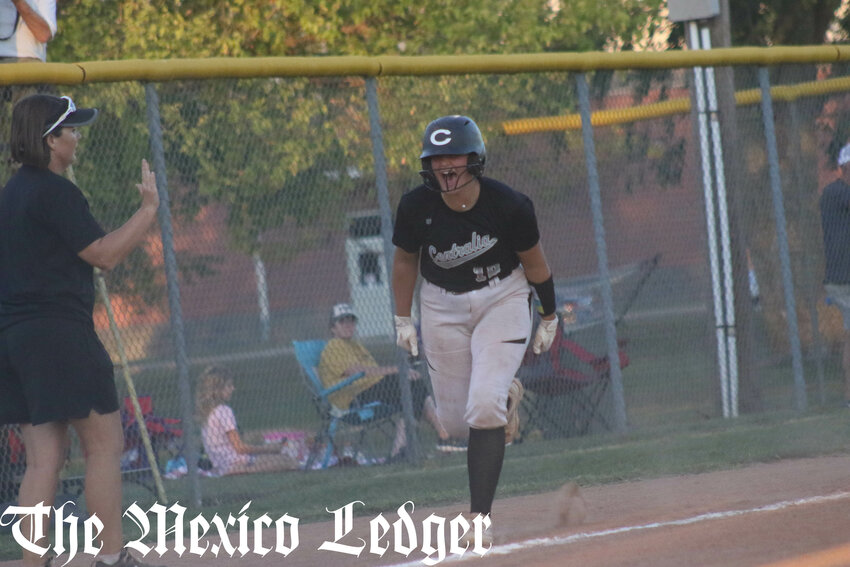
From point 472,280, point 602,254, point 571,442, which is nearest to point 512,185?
point 602,254

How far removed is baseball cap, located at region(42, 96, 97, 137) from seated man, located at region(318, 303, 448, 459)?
3.10 metres

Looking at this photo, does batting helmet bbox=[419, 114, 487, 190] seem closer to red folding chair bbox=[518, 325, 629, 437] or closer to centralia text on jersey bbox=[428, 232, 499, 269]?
centralia text on jersey bbox=[428, 232, 499, 269]

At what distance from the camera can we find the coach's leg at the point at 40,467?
186 inches

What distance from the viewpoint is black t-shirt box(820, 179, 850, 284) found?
9.83 meters

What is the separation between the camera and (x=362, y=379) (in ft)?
26.3

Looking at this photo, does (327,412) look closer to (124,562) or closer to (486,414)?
(486,414)

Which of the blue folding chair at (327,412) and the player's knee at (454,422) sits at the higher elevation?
the player's knee at (454,422)

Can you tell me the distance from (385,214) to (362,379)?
3.63ft

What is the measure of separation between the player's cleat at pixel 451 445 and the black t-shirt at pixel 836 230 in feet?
12.0

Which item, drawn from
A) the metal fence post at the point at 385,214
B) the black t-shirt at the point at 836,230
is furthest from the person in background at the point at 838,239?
the metal fence post at the point at 385,214

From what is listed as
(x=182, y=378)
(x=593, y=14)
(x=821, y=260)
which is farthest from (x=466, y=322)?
(x=593, y=14)

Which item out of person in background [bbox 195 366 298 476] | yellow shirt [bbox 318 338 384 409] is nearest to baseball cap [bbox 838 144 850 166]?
yellow shirt [bbox 318 338 384 409]

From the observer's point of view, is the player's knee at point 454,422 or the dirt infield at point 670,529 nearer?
the dirt infield at point 670,529

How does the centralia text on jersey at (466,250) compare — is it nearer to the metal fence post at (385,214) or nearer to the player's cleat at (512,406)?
the player's cleat at (512,406)
